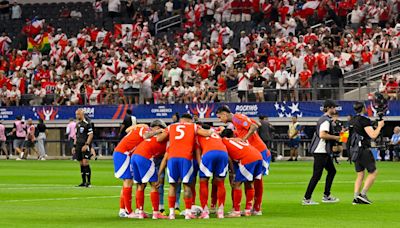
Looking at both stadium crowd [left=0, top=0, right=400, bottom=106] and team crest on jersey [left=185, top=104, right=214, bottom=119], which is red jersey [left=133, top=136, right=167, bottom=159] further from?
team crest on jersey [left=185, top=104, right=214, bottom=119]

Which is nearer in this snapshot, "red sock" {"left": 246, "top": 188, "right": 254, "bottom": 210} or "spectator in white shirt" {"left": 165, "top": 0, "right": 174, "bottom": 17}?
"red sock" {"left": 246, "top": 188, "right": 254, "bottom": 210}

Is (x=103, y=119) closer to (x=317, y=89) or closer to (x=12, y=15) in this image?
(x=317, y=89)

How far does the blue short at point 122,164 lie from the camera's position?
21609 mm

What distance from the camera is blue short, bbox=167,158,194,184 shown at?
20094 mm

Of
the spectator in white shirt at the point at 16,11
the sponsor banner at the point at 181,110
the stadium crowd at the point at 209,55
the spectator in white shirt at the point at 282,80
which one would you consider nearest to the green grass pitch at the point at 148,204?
the sponsor banner at the point at 181,110

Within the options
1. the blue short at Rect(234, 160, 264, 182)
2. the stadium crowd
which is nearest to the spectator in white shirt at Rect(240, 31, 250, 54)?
the stadium crowd

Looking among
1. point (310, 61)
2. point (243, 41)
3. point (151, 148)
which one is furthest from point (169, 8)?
point (151, 148)

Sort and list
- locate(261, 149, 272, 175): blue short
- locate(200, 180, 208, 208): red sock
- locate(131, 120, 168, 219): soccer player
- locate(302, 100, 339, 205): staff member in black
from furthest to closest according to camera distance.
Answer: locate(302, 100, 339, 205): staff member in black < locate(261, 149, 272, 175): blue short < locate(131, 120, 168, 219): soccer player < locate(200, 180, 208, 208): red sock

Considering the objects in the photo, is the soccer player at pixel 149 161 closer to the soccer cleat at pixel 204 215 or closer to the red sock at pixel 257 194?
the soccer cleat at pixel 204 215

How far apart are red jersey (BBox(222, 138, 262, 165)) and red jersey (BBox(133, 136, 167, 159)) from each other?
1154mm

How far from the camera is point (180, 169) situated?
2014 cm

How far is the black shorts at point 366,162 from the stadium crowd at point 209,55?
21402 millimetres

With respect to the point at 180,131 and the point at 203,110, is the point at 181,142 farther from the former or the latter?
the point at 203,110

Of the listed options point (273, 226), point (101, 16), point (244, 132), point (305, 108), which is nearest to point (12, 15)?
point (101, 16)
